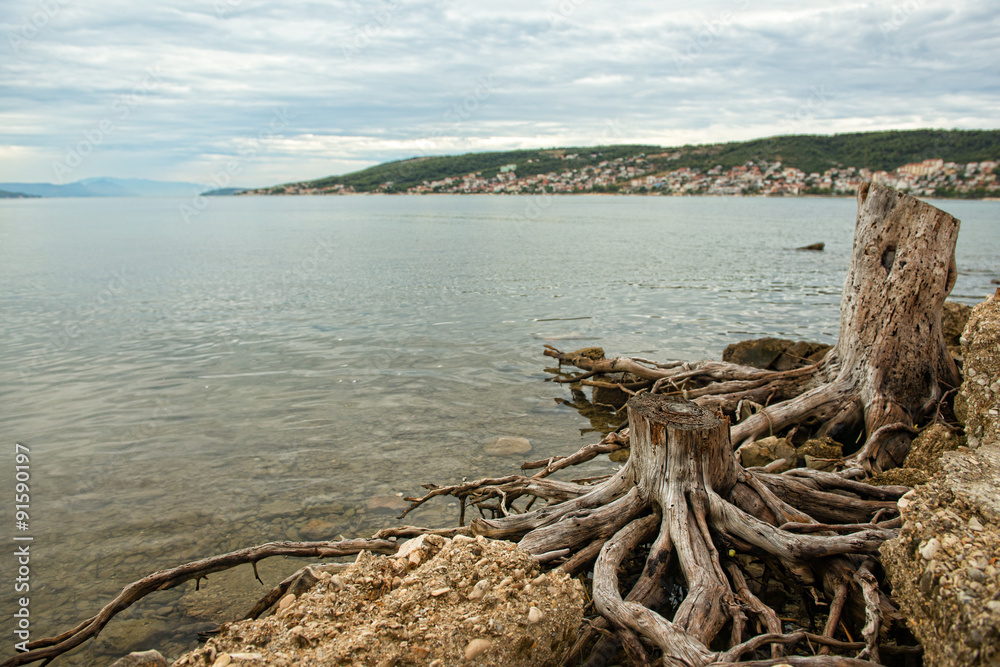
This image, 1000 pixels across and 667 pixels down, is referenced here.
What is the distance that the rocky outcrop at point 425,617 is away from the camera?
11.1ft

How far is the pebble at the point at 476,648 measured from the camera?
133 inches

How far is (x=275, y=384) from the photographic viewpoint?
13.1 m

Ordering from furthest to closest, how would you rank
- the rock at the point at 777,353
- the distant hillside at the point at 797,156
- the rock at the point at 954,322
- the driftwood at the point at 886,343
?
the distant hillside at the point at 797,156 → the rock at the point at 777,353 → the rock at the point at 954,322 → the driftwood at the point at 886,343

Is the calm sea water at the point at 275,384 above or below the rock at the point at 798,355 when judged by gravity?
below

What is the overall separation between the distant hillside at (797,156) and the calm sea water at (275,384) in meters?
112

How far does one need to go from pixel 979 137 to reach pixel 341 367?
156 meters

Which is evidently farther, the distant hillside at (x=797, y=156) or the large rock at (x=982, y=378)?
the distant hillside at (x=797, y=156)

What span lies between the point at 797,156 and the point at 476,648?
17763cm

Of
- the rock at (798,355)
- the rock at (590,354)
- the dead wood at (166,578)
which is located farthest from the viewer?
the rock at (590,354)

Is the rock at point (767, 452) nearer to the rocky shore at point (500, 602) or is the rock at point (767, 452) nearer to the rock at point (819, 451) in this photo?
the rock at point (819, 451)

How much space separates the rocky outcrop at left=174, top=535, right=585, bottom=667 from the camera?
3389 millimetres

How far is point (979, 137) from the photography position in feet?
407

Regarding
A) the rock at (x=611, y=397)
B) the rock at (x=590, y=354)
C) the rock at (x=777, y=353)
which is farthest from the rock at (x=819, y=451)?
the rock at (x=590, y=354)

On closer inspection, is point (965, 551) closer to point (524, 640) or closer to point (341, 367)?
point (524, 640)
